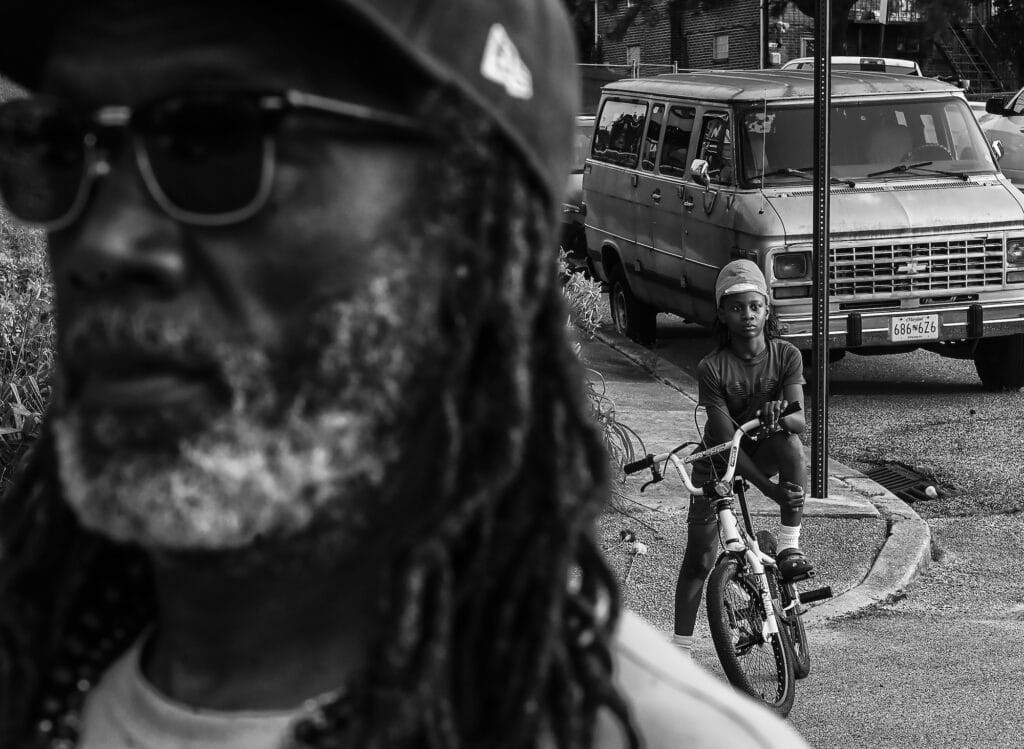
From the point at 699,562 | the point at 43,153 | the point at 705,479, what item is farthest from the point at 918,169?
the point at 43,153

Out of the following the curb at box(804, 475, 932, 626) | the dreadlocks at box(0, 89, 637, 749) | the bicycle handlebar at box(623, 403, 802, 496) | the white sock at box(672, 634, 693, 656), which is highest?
the dreadlocks at box(0, 89, 637, 749)

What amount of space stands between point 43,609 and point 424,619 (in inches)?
18.2

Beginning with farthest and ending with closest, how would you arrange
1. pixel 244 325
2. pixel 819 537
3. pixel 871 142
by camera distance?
pixel 871 142 < pixel 819 537 < pixel 244 325

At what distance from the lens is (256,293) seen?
132 cm

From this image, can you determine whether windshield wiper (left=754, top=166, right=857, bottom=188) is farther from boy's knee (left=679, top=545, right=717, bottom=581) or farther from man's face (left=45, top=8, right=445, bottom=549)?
man's face (left=45, top=8, right=445, bottom=549)

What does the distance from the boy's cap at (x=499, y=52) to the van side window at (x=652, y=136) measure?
12034 mm

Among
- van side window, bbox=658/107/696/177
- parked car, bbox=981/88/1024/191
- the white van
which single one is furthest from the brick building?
the white van

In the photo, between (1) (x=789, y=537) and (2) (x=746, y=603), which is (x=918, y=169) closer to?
(1) (x=789, y=537)

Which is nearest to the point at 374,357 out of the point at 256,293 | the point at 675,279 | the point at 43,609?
the point at 256,293

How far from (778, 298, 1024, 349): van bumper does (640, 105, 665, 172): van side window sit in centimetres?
261

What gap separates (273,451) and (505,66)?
0.40m

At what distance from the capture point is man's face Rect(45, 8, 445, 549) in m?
1.31

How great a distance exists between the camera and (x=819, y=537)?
8.40 m

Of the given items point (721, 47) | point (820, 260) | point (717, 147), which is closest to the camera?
point (820, 260)
